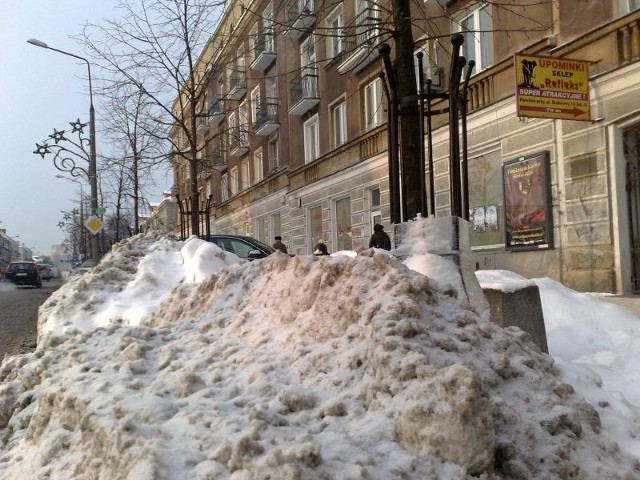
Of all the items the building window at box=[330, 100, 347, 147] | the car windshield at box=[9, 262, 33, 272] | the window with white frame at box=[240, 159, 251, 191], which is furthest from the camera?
the car windshield at box=[9, 262, 33, 272]

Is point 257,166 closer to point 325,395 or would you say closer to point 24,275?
point 24,275

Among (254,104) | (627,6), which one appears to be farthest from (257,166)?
(627,6)

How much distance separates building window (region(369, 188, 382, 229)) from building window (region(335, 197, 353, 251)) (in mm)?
1490

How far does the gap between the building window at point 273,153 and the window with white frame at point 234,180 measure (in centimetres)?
486

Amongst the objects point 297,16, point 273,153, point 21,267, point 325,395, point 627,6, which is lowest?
point 325,395

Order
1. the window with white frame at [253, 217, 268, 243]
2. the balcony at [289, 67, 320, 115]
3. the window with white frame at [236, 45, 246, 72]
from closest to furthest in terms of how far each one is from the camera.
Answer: the window with white frame at [236, 45, 246, 72]
the balcony at [289, 67, 320, 115]
the window with white frame at [253, 217, 268, 243]

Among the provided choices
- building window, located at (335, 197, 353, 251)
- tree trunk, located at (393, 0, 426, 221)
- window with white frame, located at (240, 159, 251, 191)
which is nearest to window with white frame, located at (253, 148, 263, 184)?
window with white frame, located at (240, 159, 251, 191)

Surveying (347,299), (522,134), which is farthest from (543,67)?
(347,299)

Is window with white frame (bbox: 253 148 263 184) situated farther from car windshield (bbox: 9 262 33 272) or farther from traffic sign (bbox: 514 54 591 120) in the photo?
traffic sign (bbox: 514 54 591 120)

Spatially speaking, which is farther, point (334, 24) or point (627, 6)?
point (334, 24)

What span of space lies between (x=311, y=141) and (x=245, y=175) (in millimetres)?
9523

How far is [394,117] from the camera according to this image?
5.36 meters

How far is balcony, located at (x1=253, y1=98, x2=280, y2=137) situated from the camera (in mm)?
25000

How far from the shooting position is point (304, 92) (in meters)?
21.6
